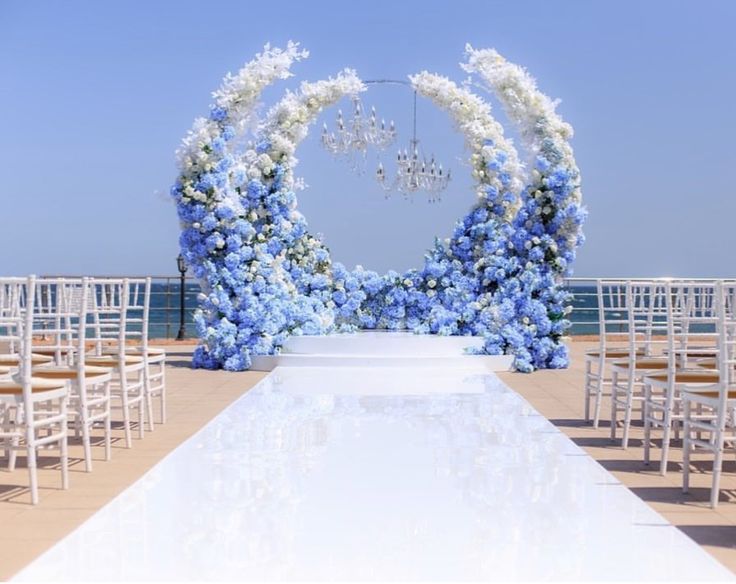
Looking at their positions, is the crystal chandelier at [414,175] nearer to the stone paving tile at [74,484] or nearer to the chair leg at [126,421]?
the stone paving tile at [74,484]

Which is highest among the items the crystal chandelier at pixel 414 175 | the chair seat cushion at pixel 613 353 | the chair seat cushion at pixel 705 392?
the crystal chandelier at pixel 414 175

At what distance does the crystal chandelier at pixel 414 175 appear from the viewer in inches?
419

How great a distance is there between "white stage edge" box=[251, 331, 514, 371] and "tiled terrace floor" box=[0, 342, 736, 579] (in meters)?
2.45

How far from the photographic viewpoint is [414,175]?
1073 centimetres

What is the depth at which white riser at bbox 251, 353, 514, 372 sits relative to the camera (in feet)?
33.3

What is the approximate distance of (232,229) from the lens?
33.9 ft

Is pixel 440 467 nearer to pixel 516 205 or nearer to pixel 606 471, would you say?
pixel 606 471

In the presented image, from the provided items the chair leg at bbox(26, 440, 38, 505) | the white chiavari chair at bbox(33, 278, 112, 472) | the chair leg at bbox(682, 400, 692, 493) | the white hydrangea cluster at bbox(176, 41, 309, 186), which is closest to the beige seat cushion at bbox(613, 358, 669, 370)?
A: the chair leg at bbox(682, 400, 692, 493)

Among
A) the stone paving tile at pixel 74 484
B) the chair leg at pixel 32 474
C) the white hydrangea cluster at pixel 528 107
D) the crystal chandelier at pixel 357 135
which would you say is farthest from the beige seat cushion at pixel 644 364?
the crystal chandelier at pixel 357 135

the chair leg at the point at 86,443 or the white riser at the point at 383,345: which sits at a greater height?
the chair leg at the point at 86,443

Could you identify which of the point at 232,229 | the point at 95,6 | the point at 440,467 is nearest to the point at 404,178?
the point at 232,229

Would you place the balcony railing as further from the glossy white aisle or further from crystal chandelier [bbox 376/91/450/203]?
the glossy white aisle

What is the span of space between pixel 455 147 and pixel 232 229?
272cm

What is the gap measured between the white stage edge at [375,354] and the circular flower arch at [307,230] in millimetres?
169
